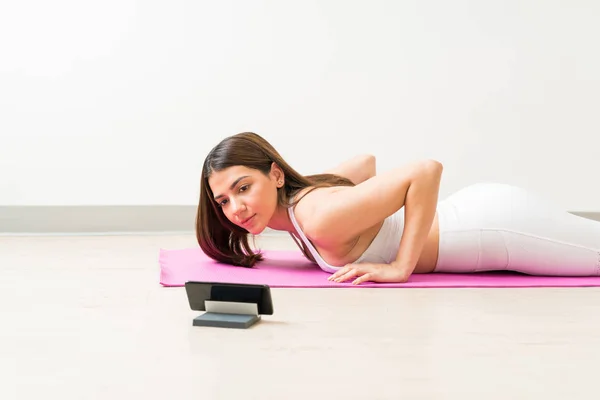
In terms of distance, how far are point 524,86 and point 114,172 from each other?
92.8 inches

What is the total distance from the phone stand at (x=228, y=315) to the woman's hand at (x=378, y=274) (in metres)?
0.60

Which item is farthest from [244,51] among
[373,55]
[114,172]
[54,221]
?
[54,221]

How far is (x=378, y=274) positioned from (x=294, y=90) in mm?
2070

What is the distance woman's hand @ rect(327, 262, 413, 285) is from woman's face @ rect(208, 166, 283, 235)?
0.99 feet

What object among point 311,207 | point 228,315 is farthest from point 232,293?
point 311,207

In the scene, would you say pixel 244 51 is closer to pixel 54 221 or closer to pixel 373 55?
pixel 373 55

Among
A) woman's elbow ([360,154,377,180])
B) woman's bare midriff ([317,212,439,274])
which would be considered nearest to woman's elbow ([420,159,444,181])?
woman's bare midriff ([317,212,439,274])

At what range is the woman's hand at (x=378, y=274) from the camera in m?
2.29

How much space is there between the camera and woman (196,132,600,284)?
2.26 metres

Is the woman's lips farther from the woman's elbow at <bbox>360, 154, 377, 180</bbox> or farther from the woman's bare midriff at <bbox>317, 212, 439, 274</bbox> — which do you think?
the woman's elbow at <bbox>360, 154, 377, 180</bbox>

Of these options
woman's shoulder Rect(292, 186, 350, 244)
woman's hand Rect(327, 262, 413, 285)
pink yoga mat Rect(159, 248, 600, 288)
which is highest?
woman's shoulder Rect(292, 186, 350, 244)

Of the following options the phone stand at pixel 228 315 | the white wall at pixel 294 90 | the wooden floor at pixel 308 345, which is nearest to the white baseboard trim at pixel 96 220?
the white wall at pixel 294 90

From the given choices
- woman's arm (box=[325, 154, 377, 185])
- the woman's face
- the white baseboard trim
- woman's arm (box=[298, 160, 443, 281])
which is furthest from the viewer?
the white baseboard trim

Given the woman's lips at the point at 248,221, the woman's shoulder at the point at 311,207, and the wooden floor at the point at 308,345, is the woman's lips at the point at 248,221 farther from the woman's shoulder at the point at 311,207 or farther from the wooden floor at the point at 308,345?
the wooden floor at the point at 308,345
